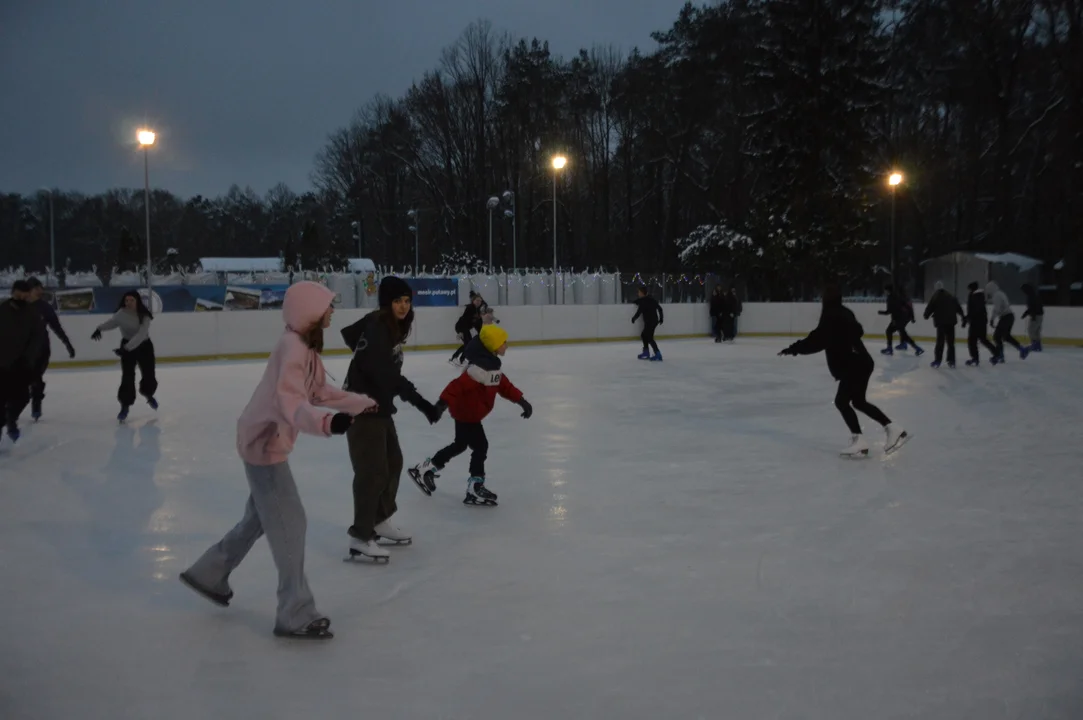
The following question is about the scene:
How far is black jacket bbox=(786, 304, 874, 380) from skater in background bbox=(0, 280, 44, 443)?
6592 millimetres

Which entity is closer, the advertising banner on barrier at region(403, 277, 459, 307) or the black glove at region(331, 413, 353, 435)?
the black glove at region(331, 413, 353, 435)

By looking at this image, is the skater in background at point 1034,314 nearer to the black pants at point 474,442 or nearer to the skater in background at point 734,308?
the skater in background at point 734,308

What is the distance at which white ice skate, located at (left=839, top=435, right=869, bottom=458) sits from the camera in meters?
7.60

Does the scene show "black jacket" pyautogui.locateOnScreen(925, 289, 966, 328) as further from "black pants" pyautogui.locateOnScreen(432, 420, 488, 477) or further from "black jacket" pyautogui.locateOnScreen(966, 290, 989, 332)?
"black pants" pyautogui.locateOnScreen(432, 420, 488, 477)

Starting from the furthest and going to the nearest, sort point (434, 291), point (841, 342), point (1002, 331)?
1. point (434, 291)
2. point (1002, 331)
3. point (841, 342)

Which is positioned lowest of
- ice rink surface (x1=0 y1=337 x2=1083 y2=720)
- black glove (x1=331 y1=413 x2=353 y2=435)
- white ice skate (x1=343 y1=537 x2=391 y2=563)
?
ice rink surface (x1=0 y1=337 x2=1083 y2=720)

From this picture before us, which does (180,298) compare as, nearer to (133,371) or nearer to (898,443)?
(133,371)

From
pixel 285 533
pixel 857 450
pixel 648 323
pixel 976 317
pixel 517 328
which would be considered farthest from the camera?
pixel 517 328

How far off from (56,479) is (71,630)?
3.69m

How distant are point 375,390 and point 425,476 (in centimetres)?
180

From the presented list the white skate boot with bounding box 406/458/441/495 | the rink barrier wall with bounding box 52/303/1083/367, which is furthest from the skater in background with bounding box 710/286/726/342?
the white skate boot with bounding box 406/458/441/495

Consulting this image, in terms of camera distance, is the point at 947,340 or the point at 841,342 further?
the point at 947,340

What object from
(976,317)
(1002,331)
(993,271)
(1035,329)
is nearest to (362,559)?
(976,317)

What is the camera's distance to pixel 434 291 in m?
22.7
